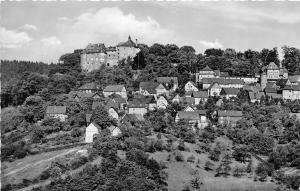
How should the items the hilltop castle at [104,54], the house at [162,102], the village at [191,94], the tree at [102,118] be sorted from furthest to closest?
the hilltop castle at [104,54] < the house at [162,102] < the village at [191,94] < the tree at [102,118]

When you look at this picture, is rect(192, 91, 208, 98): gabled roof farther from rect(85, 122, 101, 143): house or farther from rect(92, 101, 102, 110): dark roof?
rect(85, 122, 101, 143): house


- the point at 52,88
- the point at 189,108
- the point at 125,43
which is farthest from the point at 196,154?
the point at 125,43

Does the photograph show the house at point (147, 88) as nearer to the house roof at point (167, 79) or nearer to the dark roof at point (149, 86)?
the dark roof at point (149, 86)

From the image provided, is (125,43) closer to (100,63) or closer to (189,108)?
(100,63)

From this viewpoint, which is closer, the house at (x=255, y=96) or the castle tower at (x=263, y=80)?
the house at (x=255, y=96)

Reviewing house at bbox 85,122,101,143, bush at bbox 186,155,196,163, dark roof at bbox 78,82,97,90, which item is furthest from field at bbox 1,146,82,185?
dark roof at bbox 78,82,97,90

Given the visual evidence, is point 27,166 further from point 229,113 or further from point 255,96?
point 255,96

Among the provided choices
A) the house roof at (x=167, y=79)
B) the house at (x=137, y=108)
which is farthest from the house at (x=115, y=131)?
the house roof at (x=167, y=79)
